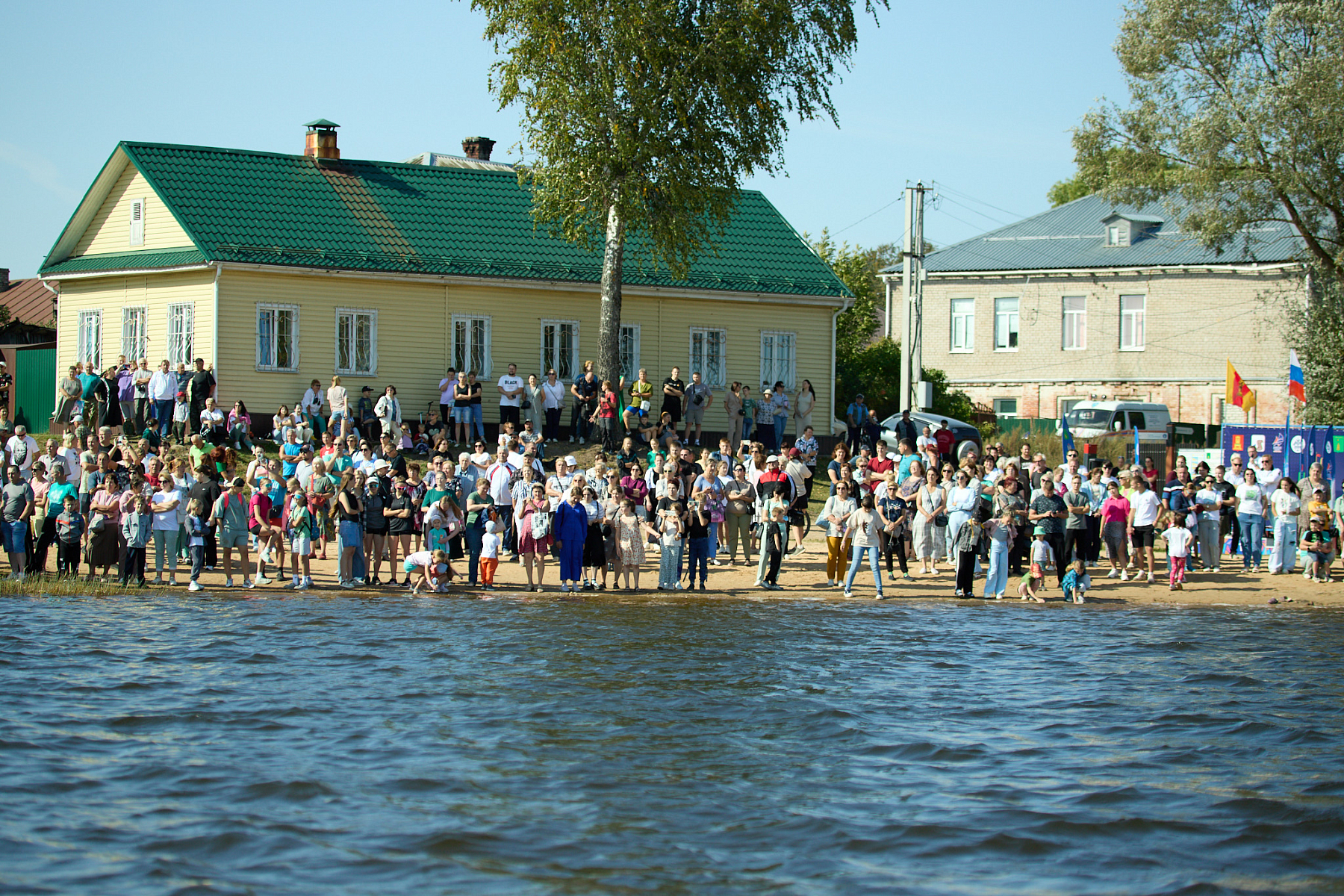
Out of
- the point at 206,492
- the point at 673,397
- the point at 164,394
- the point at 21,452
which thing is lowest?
the point at 206,492

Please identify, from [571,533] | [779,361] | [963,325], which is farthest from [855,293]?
[571,533]

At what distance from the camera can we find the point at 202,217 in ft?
96.5

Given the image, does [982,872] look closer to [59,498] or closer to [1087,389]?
[59,498]

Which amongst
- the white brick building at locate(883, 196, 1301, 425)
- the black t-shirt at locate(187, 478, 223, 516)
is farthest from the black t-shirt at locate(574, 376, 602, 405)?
the white brick building at locate(883, 196, 1301, 425)

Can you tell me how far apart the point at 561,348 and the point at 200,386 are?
8757mm

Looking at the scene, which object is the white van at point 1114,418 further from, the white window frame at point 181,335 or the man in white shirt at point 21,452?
the man in white shirt at point 21,452

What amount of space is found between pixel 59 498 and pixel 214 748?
9559 millimetres

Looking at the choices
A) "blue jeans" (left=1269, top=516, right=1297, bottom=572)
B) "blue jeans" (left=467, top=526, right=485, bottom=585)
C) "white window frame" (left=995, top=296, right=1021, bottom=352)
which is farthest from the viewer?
"white window frame" (left=995, top=296, right=1021, bottom=352)

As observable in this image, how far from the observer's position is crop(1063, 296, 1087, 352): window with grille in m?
48.0

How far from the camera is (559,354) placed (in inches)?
1277

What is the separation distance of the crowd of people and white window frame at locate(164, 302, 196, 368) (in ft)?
13.9

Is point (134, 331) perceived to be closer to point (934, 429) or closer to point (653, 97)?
point (653, 97)

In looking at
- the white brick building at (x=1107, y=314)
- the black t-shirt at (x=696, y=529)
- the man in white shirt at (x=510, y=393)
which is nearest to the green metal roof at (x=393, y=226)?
the man in white shirt at (x=510, y=393)

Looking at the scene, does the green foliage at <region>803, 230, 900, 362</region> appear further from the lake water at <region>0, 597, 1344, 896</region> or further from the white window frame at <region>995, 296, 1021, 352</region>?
the lake water at <region>0, 597, 1344, 896</region>
